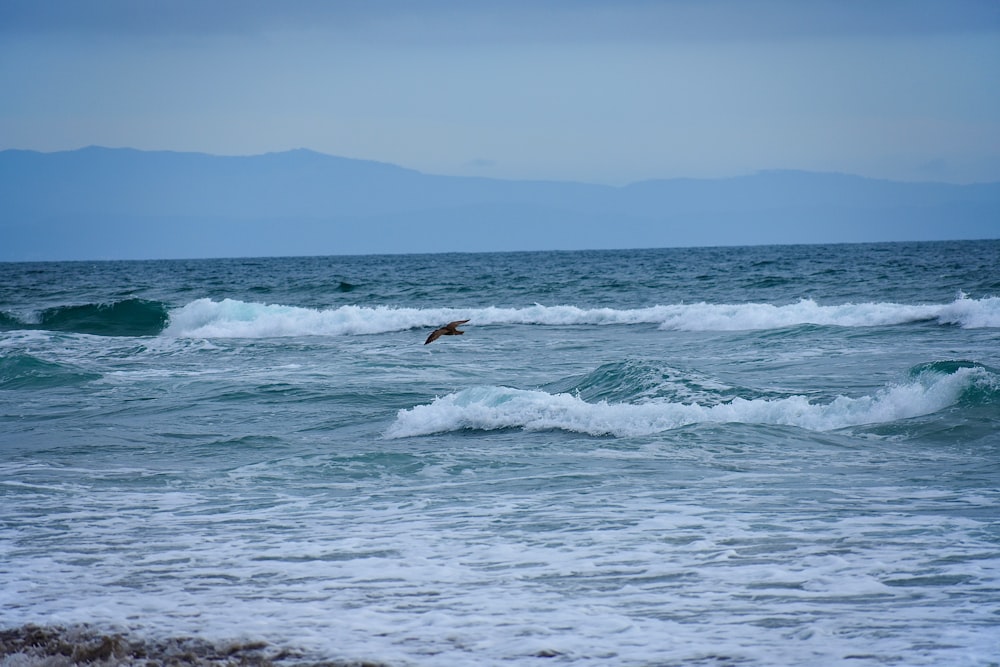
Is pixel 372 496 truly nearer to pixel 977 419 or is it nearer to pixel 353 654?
pixel 353 654

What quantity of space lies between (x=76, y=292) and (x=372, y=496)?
41.5 metres

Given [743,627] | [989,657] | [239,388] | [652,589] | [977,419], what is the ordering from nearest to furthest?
1. [989,657]
2. [743,627]
3. [652,589]
4. [977,419]
5. [239,388]

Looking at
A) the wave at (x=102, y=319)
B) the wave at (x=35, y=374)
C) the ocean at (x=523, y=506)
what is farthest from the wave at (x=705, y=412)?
the wave at (x=102, y=319)

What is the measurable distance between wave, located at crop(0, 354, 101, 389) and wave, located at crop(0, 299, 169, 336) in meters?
11.9

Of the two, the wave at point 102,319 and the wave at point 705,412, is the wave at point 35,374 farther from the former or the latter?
the wave at point 102,319

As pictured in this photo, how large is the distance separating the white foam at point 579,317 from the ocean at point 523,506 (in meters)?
5.23

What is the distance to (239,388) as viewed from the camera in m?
14.8

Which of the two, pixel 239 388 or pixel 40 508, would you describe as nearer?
pixel 40 508

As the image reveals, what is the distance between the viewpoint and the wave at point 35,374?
16328mm

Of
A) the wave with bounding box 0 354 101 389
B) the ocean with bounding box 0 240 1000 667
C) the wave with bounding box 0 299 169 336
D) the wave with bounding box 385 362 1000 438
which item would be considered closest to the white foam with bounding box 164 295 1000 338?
the wave with bounding box 0 299 169 336

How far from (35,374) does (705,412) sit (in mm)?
11609

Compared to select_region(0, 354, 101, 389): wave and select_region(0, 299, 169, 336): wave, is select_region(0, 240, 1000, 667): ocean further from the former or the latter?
select_region(0, 299, 169, 336): wave

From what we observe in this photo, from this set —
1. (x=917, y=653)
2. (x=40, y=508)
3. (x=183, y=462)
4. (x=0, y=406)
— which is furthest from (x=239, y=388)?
(x=917, y=653)

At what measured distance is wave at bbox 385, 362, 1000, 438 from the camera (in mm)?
10688
